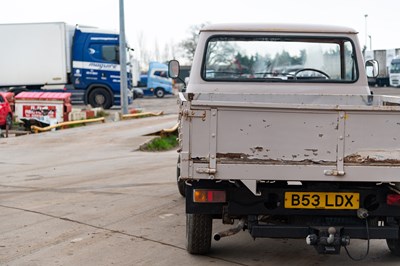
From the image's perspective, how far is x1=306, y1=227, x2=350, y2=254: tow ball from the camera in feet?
17.3

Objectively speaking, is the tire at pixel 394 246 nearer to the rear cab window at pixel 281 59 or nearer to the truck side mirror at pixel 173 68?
the rear cab window at pixel 281 59

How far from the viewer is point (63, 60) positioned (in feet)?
99.6

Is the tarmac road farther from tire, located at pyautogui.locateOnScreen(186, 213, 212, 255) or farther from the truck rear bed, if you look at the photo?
the truck rear bed

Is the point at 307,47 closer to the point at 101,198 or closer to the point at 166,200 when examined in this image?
the point at 166,200

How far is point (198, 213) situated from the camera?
17.9 feet

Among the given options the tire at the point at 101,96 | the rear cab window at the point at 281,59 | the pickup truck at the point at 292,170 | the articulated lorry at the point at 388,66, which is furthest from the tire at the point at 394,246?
the articulated lorry at the point at 388,66

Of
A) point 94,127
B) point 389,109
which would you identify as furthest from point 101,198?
point 94,127

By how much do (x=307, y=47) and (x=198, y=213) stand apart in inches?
133

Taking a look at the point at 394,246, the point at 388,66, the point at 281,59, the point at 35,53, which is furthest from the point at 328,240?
the point at 388,66

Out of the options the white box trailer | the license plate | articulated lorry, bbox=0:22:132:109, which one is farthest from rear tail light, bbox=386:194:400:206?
the white box trailer

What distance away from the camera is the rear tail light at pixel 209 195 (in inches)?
212

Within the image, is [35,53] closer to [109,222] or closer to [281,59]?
[281,59]

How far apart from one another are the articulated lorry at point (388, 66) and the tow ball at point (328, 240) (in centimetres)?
5031

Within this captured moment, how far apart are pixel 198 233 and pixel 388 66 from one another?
2211 inches
